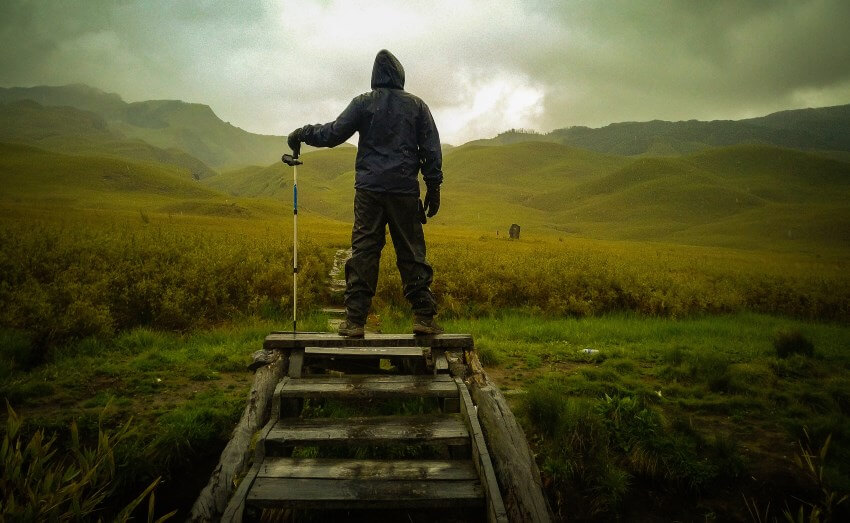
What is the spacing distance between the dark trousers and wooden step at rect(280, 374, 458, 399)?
979 millimetres

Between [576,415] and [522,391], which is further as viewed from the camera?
[522,391]

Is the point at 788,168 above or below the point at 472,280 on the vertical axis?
above

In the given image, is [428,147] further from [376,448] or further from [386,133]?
[376,448]

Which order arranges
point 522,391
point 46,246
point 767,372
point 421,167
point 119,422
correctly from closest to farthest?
point 119,422, point 421,167, point 522,391, point 767,372, point 46,246

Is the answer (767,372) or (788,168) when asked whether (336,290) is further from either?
(788,168)

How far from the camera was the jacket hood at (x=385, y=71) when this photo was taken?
6148 millimetres

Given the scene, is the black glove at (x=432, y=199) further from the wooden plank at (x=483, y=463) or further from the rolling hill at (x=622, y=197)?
the rolling hill at (x=622, y=197)

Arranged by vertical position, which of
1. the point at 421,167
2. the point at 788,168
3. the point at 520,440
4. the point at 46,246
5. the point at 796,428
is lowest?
the point at 796,428

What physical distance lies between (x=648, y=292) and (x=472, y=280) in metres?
5.33

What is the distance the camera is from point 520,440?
419 centimetres

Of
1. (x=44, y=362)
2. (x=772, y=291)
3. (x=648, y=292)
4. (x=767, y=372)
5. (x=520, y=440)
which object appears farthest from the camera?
(x=772, y=291)

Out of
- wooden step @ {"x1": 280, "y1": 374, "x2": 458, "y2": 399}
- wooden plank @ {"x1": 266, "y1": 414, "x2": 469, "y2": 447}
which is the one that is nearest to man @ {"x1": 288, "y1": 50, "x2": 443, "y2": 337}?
wooden step @ {"x1": 280, "y1": 374, "x2": 458, "y2": 399}

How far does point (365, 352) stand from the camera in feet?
18.7

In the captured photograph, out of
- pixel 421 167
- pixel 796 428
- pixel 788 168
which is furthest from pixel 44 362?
pixel 788 168
